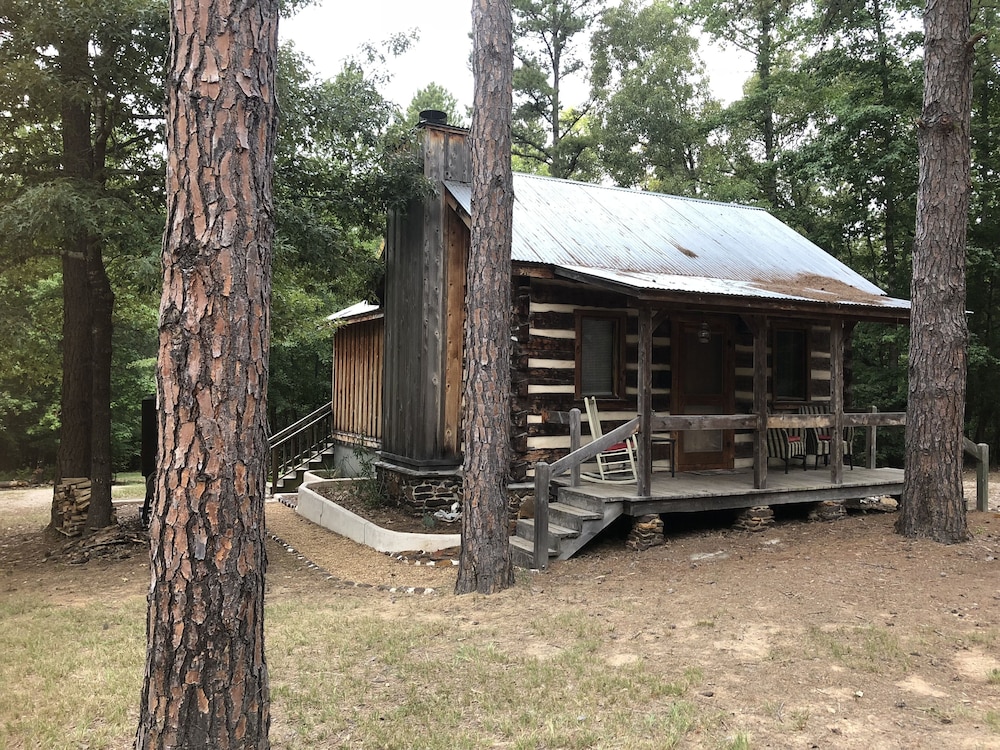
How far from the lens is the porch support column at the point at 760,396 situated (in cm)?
958

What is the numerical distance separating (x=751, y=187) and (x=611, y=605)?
18.5 m

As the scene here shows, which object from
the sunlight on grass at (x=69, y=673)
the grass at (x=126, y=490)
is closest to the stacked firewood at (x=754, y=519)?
the sunlight on grass at (x=69, y=673)

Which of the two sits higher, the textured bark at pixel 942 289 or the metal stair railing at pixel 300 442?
the textured bark at pixel 942 289

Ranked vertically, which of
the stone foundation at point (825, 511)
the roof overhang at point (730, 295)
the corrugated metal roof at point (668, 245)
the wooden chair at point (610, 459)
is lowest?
the stone foundation at point (825, 511)

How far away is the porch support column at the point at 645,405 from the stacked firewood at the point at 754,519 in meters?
1.60

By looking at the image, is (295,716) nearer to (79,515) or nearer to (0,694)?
(0,694)

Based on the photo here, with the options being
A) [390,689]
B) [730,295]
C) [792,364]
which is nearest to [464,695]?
[390,689]

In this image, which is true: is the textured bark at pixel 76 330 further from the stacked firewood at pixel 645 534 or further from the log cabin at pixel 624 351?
the stacked firewood at pixel 645 534

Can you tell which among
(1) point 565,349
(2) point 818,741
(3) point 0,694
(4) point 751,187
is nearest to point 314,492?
(1) point 565,349

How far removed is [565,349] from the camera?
10664mm

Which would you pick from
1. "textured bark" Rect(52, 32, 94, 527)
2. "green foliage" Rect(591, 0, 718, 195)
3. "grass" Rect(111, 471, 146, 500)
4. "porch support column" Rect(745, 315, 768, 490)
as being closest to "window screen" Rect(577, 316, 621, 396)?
"porch support column" Rect(745, 315, 768, 490)

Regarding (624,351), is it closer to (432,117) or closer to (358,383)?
(432,117)

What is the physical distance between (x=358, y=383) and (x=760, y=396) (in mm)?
8583

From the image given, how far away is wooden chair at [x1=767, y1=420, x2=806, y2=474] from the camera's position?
1172 cm
